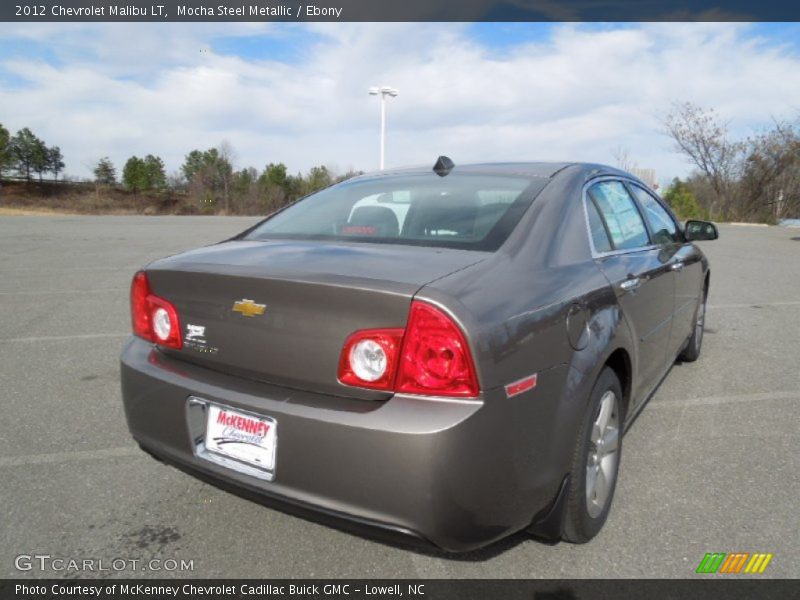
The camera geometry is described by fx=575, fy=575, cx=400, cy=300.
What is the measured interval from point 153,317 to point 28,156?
94.1 metres

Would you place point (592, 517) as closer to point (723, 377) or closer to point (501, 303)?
point (501, 303)

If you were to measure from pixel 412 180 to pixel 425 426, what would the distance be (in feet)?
5.29

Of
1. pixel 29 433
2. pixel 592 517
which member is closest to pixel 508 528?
pixel 592 517

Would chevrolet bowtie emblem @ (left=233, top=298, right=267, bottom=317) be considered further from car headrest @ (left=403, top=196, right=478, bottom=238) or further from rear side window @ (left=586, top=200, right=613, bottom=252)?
rear side window @ (left=586, top=200, right=613, bottom=252)

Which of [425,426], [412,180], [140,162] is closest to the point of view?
[425,426]

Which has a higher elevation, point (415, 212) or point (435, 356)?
point (415, 212)

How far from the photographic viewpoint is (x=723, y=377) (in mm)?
4297

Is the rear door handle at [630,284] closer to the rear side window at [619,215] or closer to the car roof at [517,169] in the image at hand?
the rear side window at [619,215]

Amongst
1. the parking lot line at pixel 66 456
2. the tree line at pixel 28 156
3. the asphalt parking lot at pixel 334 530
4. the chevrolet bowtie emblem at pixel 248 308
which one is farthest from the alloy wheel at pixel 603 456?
the tree line at pixel 28 156

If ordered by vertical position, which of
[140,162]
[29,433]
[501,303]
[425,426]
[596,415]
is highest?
[140,162]

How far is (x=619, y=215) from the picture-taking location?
2.95m
